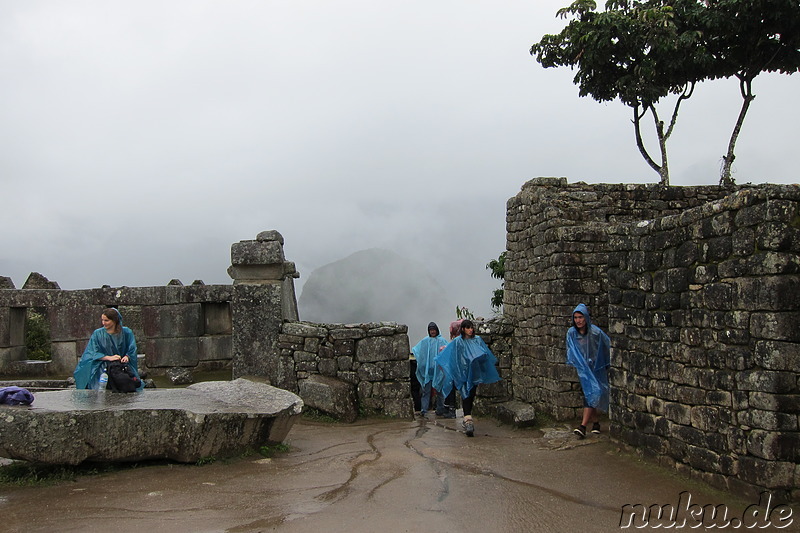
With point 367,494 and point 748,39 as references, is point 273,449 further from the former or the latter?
point 748,39

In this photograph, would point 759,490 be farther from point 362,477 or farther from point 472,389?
point 472,389

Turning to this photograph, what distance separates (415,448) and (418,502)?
2498 millimetres

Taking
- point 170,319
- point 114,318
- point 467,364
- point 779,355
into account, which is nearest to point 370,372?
point 467,364

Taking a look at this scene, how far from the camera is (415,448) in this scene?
8.12 m

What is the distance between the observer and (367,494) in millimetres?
5863

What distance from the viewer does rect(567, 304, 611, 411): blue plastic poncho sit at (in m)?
8.35

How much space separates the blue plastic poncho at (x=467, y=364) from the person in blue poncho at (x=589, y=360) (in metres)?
1.45

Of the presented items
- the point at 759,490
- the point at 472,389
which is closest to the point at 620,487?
the point at 759,490

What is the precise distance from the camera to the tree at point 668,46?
16.7 m

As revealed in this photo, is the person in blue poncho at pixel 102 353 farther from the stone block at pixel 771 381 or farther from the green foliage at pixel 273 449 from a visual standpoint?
the stone block at pixel 771 381

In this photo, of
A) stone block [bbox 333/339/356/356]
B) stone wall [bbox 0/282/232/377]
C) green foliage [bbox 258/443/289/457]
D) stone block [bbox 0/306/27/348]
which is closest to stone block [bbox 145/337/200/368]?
stone wall [bbox 0/282/232/377]

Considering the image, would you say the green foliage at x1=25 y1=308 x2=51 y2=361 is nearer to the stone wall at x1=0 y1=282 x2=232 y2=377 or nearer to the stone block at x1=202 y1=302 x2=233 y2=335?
the stone wall at x1=0 y1=282 x2=232 y2=377

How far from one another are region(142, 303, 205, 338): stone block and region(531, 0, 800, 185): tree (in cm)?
1205

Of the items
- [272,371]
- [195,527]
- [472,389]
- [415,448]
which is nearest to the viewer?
[195,527]
